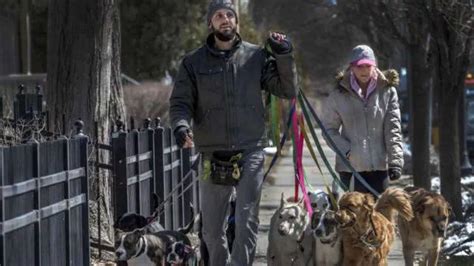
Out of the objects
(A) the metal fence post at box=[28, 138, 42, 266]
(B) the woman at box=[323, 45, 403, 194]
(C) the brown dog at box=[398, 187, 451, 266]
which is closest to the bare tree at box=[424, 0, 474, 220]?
(B) the woman at box=[323, 45, 403, 194]

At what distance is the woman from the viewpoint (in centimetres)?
824

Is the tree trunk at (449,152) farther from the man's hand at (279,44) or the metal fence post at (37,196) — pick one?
the metal fence post at (37,196)

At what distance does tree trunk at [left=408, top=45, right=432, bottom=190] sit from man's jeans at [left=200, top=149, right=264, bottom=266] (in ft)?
31.8

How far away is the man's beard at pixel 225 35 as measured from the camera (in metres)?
7.16

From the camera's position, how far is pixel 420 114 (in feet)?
59.4

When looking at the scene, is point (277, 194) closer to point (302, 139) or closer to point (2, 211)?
point (302, 139)

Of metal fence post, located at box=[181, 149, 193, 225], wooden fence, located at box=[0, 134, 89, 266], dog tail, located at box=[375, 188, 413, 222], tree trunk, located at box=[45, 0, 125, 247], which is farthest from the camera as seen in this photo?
metal fence post, located at box=[181, 149, 193, 225]

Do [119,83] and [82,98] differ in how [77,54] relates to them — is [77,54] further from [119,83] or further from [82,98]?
[119,83]

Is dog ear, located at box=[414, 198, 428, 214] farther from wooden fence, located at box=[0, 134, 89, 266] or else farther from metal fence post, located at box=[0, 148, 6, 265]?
metal fence post, located at box=[0, 148, 6, 265]

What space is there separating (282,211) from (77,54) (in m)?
4.22

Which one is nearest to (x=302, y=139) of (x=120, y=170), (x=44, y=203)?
(x=44, y=203)

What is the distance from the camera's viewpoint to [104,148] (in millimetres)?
9773

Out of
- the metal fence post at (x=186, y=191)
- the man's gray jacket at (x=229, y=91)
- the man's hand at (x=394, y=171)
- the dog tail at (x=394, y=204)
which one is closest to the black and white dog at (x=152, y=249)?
the man's gray jacket at (x=229, y=91)

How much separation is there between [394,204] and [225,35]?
1.68m
